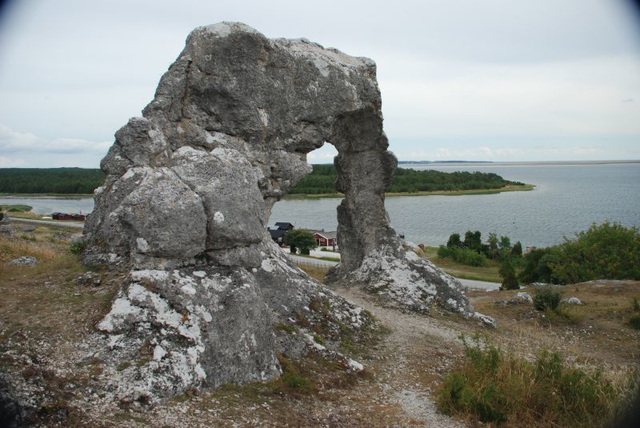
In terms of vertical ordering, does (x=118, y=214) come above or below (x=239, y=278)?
above

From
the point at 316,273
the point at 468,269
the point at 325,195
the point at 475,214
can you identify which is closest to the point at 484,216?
the point at 475,214

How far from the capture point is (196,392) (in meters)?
6.47

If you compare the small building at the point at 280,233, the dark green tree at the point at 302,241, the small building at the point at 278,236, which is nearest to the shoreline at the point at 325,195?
the small building at the point at 280,233

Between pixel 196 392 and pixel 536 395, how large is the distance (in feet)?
15.0

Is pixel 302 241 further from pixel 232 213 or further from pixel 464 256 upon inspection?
pixel 232 213

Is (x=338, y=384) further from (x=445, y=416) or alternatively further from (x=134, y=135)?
(x=134, y=135)

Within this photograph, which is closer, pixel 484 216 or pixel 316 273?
pixel 316 273

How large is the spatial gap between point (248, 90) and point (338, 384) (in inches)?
249

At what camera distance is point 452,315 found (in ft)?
43.9

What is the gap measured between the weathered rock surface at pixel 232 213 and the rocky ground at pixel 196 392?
1.15 feet

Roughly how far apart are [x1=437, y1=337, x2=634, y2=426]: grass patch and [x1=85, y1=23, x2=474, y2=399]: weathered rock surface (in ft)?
8.69

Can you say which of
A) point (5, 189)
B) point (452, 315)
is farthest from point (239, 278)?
point (5, 189)

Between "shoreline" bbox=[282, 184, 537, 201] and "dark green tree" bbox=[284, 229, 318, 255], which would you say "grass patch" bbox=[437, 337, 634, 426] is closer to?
"dark green tree" bbox=[284, 229, 318, 255]

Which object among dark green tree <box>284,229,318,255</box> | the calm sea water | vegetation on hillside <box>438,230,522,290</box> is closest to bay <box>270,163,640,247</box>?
the calm sea water
